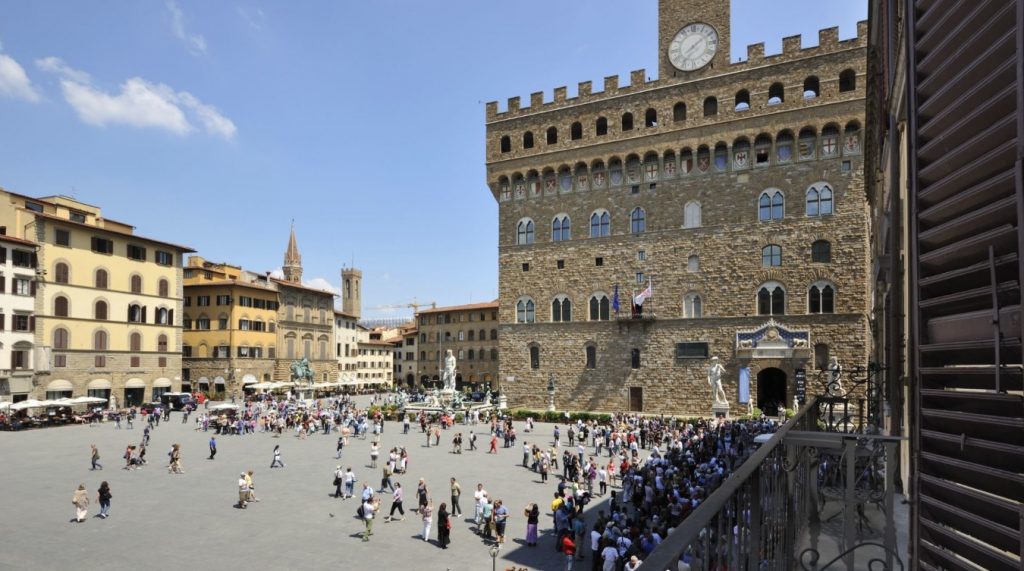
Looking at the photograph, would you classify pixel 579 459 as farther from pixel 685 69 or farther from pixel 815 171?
pixel 685 69

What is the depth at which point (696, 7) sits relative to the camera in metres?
37.6

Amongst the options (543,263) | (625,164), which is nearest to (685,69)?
(625,164)

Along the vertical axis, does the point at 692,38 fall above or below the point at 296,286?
above

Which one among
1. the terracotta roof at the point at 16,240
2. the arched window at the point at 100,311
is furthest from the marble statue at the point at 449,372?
the terracotta roof at the point at 16,240

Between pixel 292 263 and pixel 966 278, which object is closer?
pixel 966 278

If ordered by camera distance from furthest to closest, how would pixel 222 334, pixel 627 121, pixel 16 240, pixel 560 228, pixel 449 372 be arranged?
pixel 222 334 < pixel 449 372 < pixel 560 228 < pixel 627 121 < pixel 16 240

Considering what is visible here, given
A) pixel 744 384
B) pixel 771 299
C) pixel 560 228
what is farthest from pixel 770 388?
pixel 560 228

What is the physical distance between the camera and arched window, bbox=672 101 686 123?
3778cm

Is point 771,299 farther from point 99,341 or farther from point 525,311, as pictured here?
point 99,341

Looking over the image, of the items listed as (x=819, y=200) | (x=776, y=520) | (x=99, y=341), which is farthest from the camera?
(x=99, y=341)

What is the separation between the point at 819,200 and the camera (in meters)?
34.0

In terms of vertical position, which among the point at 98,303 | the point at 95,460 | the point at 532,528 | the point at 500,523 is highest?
the point at 98,303

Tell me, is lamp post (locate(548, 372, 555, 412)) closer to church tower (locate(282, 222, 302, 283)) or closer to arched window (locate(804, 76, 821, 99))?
arched window (locate(804, 76, 821, 99))

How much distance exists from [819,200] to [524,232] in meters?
18.2
